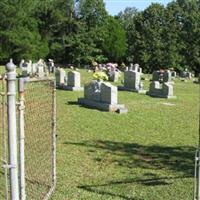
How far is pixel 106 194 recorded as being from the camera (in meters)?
7.69

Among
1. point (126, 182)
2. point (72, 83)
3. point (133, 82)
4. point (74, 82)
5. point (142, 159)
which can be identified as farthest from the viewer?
point (133, 82)

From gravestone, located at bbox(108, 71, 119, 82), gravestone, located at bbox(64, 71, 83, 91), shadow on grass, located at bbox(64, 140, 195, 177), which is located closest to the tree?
gravestone, located at bbox(108, 71, 119, 82)

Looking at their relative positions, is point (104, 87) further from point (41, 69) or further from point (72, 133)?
point (41, 69)

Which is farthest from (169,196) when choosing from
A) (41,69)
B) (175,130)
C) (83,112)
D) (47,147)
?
(41,69)

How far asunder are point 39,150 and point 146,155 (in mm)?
2191

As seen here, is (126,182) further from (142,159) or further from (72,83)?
(72,83)

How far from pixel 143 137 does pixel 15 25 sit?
175 feet

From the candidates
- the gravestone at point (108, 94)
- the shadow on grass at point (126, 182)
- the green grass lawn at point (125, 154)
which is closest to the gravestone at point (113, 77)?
the green grass lawn at point (125, 154)

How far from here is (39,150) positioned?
10547 mm

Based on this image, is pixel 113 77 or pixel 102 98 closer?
pixel 102 98

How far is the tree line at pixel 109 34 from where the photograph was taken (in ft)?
236

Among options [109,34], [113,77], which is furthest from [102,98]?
[109,34]

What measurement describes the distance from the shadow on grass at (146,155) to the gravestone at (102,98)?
5.98m

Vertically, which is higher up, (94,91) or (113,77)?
(113,77)
